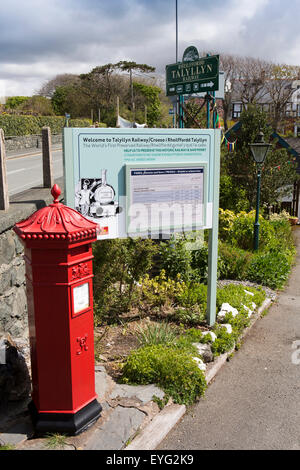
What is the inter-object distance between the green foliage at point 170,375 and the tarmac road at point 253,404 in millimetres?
168

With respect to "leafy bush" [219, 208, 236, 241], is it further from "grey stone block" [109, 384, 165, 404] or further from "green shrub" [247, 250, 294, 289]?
"grey stone block" [109, 384, 165, 404]

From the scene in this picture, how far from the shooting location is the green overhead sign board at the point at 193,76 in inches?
270

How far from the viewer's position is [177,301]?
21.7 ft

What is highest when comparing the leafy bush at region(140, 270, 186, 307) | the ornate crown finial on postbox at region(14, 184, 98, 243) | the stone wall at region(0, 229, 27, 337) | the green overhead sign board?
the green overhead sign board

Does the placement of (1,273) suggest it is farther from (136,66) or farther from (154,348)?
(136,66)

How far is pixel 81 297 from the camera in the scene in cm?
342

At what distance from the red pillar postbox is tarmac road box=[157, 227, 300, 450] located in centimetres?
94

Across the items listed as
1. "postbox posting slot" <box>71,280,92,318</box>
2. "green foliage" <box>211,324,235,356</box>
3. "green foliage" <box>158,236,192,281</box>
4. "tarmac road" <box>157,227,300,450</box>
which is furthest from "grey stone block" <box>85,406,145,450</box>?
"green foliage" <box>158,236,192,281</box>

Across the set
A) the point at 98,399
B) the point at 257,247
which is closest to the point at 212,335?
the point at 98,399

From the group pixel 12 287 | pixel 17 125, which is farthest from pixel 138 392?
pixel 17 125

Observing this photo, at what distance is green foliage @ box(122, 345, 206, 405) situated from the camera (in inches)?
171

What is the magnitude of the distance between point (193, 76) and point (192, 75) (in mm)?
45

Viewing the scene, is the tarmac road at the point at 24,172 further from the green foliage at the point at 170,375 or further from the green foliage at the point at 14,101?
the green foliage at the point at 14,101
